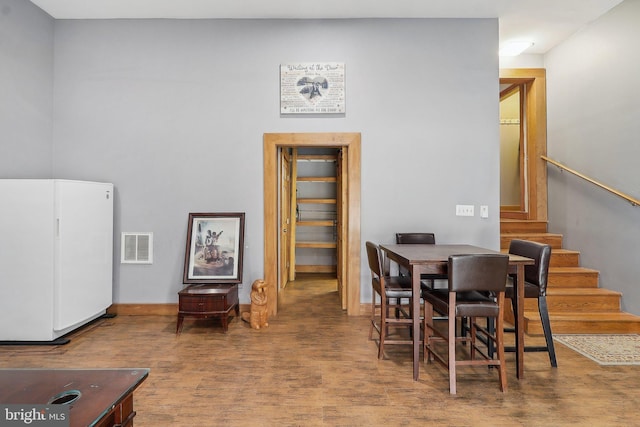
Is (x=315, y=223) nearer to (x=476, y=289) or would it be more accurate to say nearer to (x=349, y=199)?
(x=349, y=199)

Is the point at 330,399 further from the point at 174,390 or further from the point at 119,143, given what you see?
the point at 119,143

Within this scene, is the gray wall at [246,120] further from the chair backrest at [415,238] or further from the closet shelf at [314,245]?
the closet shelf at [314,245]

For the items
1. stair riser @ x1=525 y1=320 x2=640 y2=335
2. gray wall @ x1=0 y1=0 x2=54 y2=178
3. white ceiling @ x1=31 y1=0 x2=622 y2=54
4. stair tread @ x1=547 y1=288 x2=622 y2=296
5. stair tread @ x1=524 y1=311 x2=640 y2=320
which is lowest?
stair riser @ x1=525 y1=320 x2=640 y2=335

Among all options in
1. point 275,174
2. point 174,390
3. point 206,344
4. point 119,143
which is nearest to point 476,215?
point 275,174

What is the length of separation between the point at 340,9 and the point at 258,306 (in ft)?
11.0

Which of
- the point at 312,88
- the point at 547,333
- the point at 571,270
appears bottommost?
the point at 547,333

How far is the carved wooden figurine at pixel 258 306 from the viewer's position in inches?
143

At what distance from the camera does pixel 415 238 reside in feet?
12.5

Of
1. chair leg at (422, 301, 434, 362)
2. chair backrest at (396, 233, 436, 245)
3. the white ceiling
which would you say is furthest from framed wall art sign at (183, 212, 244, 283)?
the white ceiling

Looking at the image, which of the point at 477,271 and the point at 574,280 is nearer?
the point at 477,271

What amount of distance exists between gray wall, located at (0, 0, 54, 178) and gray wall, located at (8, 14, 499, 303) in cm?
13

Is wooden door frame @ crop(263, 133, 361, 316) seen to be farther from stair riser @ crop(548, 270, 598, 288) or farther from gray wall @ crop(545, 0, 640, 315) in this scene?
gray wall @ crop(545, 0, 640, 315)
